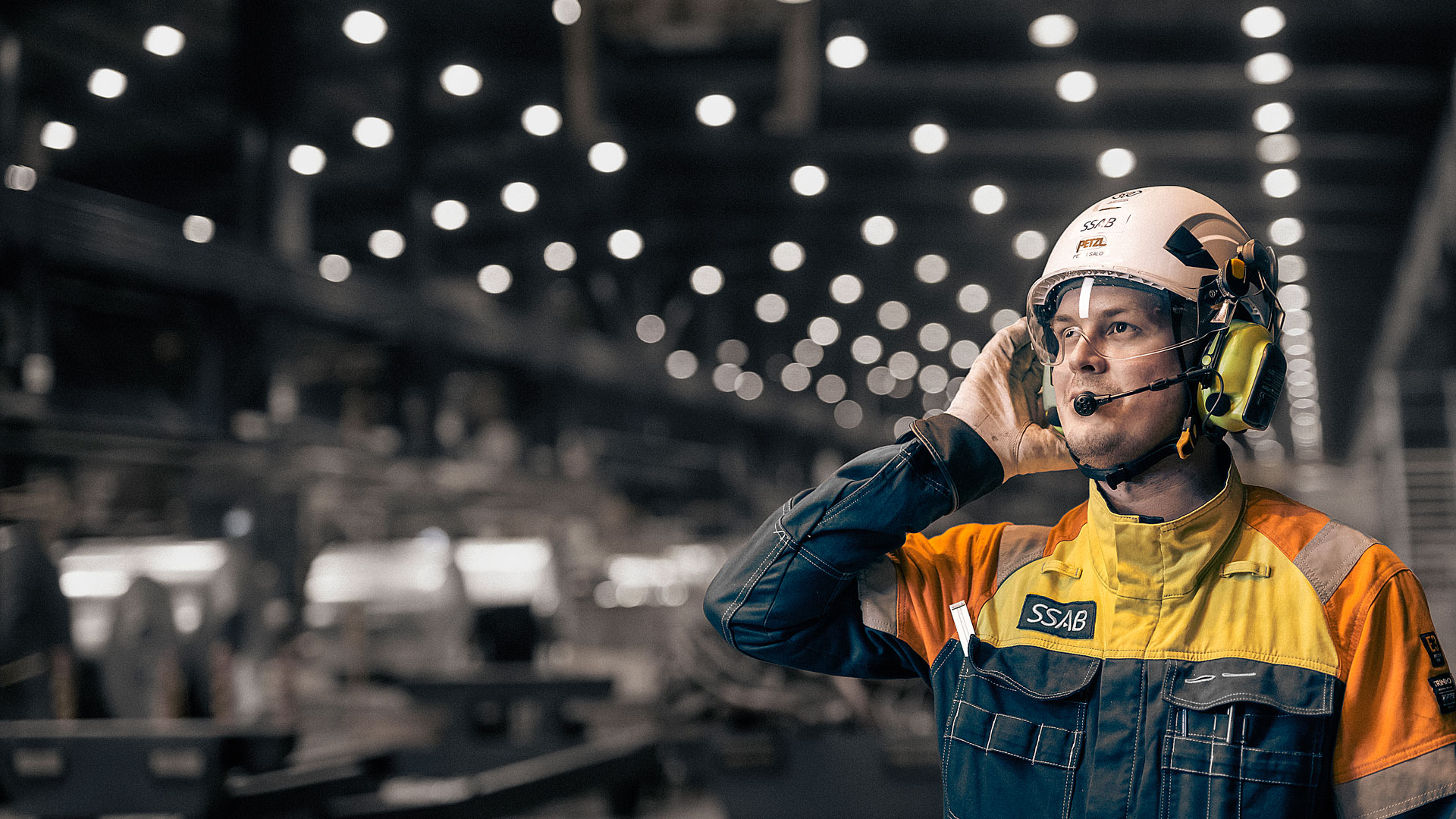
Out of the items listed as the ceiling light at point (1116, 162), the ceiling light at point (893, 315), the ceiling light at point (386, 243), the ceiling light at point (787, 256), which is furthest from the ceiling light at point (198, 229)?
the ceiling light at point (893, 315)

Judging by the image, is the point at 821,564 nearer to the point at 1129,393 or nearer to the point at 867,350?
the point at 1129,393

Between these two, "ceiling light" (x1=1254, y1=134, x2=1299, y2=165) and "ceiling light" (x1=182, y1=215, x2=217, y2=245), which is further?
"ceiling light" (x1=1254, y1=134, x2=1299, y2=165)

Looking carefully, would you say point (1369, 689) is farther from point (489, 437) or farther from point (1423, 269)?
point (489, 437)

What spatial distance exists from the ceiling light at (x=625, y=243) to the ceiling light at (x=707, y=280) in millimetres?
1093

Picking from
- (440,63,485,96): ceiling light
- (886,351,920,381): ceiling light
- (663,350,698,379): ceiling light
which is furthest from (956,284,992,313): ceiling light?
(440,63,485,96): ceiling light

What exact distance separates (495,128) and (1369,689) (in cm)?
1085

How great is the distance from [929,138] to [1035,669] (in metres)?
10.1

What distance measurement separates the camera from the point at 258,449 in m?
11.3

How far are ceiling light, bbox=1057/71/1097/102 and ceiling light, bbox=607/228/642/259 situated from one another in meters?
6.29

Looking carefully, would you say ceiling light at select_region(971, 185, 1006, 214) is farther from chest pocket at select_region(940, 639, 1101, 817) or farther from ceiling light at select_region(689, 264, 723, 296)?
chest pocket at select_region(940, 639, 1101, 817)

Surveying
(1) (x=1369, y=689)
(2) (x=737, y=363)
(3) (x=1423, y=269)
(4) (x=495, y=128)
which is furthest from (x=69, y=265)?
(2) (x=737, y=363)

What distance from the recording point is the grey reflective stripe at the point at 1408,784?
145 centimetres

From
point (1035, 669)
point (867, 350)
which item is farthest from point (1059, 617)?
point (867, 350)

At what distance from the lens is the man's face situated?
5.59 feet
